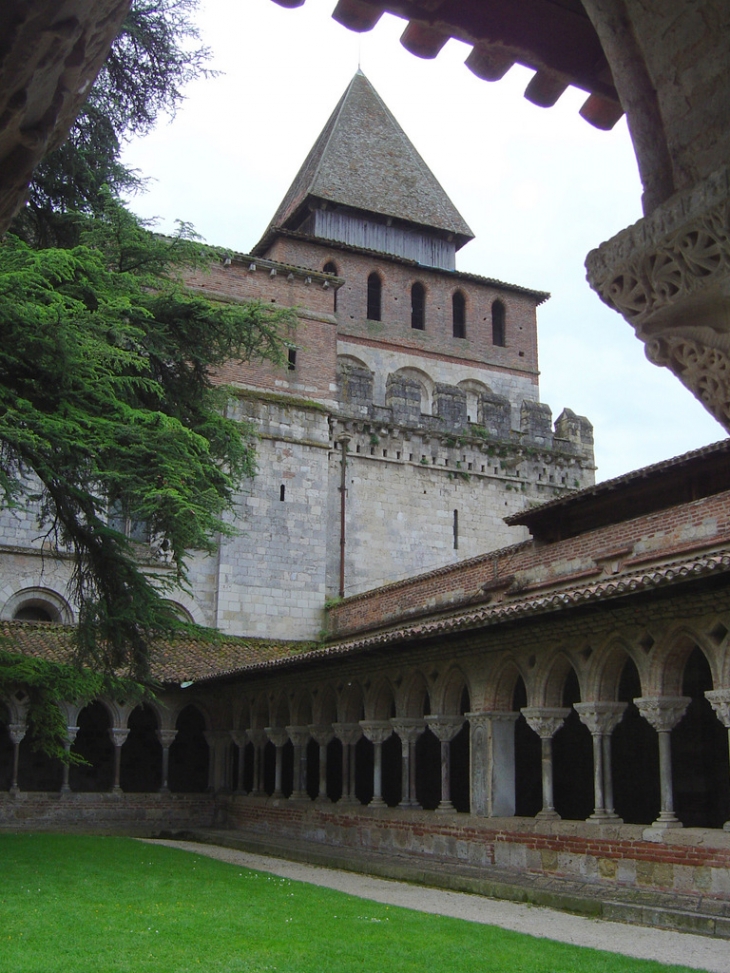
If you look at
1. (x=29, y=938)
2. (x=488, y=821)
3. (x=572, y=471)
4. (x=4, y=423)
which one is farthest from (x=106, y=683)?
(x=572, y=471)

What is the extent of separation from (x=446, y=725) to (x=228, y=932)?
6463 mm

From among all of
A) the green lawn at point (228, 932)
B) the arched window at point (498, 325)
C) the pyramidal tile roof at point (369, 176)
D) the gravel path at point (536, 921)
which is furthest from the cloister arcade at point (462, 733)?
the pyramidal tile roof at point (369, 176)

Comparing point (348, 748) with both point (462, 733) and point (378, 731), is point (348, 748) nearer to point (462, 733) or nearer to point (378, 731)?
point (378, 731)

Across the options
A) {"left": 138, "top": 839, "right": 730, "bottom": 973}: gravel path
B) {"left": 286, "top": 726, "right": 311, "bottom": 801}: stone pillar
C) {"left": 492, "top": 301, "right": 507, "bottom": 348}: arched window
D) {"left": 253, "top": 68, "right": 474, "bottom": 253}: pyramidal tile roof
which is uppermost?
{"left": 253, "top": 68, "right": 474, "bottom": 253}: pyramidal tile roof

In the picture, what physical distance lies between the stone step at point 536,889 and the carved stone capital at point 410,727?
1727 mm

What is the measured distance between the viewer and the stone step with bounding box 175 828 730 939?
995 cm

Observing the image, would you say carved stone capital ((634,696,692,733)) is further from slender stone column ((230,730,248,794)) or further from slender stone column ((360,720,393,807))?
slender stone column ((230,730,248,794))

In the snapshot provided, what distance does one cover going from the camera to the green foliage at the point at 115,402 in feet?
42.5

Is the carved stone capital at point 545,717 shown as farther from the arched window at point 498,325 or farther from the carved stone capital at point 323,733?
the arched window at point 498,325

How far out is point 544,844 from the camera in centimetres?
1251

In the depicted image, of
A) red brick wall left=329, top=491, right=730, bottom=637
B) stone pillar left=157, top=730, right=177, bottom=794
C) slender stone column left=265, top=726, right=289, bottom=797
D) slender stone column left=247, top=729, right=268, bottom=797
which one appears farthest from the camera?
stone pillar left=157, top=730, right=177, bottom=794

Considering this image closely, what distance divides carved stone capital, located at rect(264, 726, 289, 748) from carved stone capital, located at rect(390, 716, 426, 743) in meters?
4.22

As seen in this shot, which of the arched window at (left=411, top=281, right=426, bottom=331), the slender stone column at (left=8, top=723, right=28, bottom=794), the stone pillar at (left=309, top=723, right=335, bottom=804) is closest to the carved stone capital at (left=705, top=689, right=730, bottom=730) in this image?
the stone pillar at (left=309, top=723, right=335, bottom=804)

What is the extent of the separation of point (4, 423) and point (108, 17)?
36.1ft
